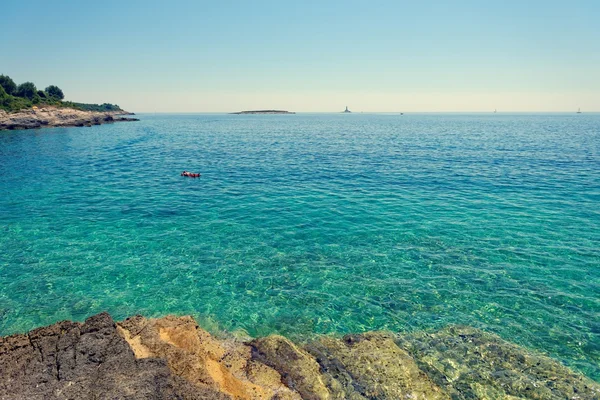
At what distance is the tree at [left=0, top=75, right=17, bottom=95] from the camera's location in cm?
14200

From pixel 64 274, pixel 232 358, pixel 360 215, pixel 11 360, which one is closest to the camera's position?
pixel 11 360

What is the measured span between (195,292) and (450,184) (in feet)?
107

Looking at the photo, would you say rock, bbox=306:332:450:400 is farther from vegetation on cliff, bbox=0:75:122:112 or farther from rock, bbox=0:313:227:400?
vegetation on cliff, bbox=0:75:122:112

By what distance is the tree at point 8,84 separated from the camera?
466 feet

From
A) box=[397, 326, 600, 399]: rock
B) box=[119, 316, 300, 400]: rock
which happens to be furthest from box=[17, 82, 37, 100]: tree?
box=[397, 326, 600, 399]: rock

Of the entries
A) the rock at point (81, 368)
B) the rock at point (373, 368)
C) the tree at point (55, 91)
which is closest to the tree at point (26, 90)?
the tree at point (55, 91)

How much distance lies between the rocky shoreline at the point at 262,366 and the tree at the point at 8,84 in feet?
602

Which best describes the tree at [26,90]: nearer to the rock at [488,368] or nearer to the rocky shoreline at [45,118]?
the rocky shoreline at [45,118]

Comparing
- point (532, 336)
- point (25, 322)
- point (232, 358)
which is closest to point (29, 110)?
point (25, 322)

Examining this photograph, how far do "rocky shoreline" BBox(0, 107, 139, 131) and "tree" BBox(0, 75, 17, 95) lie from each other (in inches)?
1190

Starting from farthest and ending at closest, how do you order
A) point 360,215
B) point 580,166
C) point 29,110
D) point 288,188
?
1. point 29,110
2. point 580,166
3. point 288,188
4. point 360,215

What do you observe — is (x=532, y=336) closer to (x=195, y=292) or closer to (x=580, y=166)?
(x=195, y=292)

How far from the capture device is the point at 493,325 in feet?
50.3

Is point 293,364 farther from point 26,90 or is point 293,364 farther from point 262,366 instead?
point 26,90
